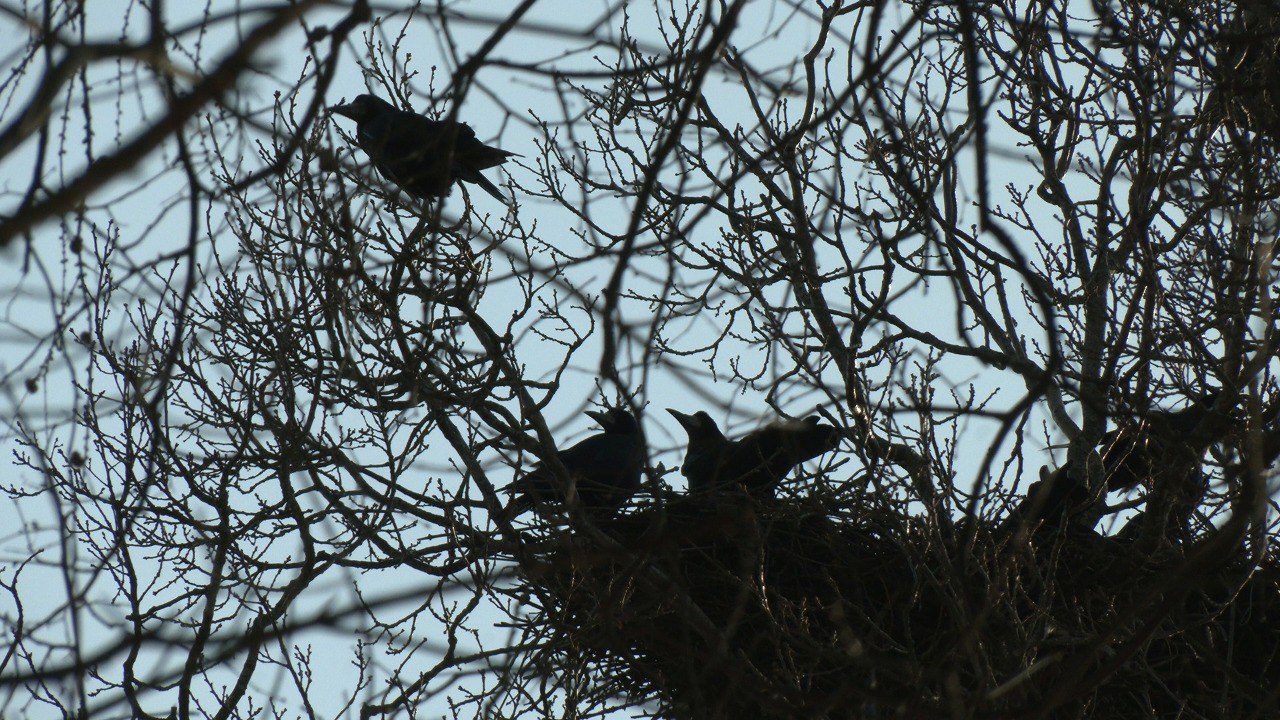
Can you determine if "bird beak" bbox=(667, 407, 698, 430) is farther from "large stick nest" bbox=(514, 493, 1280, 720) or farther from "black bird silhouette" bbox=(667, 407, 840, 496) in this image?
"large stick nest" bbox=(514, 493, 1280, 720)

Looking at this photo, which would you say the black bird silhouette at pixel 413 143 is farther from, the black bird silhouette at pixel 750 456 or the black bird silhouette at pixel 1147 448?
the black bird silhouette at pixel 1147 448

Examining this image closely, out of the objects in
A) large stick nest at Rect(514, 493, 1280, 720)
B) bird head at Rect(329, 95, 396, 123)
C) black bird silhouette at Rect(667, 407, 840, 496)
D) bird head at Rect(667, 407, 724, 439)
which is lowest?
large stick nest at Rect(514, 493, 1280, 720)

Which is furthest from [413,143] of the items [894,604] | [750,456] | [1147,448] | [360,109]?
[1147,448]

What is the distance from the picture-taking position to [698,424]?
8.78 meters

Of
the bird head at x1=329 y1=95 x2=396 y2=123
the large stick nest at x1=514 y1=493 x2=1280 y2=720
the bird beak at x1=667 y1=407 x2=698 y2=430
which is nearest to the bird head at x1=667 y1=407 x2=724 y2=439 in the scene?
the bird beak at x1=667 y1=407 x2=698 y2=430

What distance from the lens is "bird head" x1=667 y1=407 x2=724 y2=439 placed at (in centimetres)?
876

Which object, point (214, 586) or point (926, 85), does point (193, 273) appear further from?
point (926, 85)

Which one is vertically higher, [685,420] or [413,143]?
[413,143]

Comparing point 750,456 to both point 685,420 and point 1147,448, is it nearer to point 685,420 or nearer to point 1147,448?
point 685,420

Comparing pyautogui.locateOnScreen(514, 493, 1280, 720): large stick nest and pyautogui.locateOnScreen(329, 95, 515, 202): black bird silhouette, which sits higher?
pyautogui.locateOnScreen(329, 95, 515, 202): black bird silhouette

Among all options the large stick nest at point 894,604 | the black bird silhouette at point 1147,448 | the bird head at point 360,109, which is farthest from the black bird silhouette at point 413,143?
the black bird silhouette at point 1147,448

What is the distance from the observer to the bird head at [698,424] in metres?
8.76

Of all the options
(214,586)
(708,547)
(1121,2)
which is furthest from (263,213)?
(1121,2)

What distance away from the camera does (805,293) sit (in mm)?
7527
